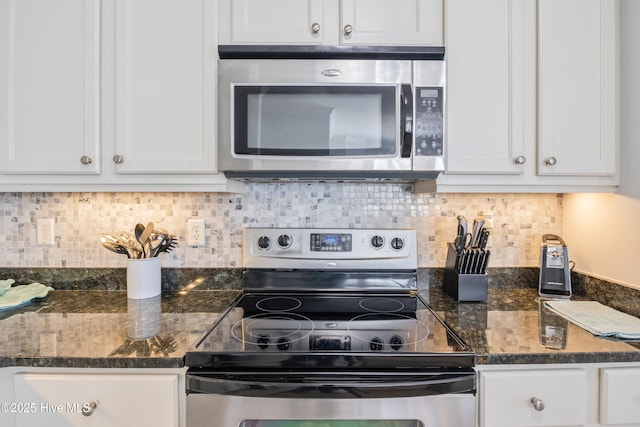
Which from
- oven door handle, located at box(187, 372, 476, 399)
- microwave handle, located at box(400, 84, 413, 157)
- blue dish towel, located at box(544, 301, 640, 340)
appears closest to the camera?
oven door handle, located at box(187, 372, 476, 399)

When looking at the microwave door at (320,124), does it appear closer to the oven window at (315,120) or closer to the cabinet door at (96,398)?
the oven window at (315,120)

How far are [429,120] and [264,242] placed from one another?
84 centimetres

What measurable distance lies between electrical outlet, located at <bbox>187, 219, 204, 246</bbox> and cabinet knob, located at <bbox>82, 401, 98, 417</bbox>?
2.51 ft

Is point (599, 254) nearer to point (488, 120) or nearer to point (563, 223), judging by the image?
point (563, 223)

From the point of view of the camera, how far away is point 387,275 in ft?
5.02

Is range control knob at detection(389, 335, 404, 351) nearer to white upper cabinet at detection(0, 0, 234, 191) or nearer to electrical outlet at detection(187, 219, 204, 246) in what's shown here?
white upper cabinet at detection(0, 0, 234, 191)

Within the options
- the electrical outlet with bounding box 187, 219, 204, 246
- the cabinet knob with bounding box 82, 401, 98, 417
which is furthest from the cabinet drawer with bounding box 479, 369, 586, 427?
the electrical outlet with bounding box 187, 219, 204, 246

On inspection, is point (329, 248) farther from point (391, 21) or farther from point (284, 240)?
point (391, 21)

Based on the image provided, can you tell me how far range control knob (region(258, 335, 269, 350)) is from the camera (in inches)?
38.8

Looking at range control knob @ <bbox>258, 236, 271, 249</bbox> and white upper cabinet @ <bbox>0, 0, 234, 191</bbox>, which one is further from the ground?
white upper cabinet @ <bbox>0, 0, 234, 191</bbox>

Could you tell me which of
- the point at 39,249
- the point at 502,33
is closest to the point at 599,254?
the point at 502,33

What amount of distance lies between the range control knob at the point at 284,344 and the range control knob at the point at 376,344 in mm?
236

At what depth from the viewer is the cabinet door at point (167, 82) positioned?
127 centimetres

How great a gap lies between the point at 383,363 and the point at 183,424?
1.86 feet
